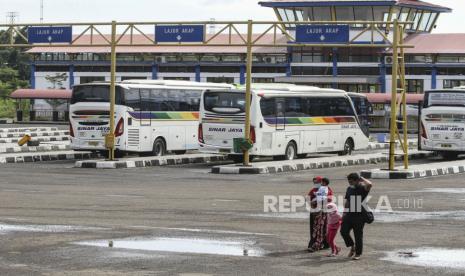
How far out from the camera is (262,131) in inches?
1378

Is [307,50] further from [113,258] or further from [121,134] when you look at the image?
[113,258]

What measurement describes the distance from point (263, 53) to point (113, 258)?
7725 centimetres

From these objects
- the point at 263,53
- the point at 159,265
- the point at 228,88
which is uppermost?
the point at 263,53

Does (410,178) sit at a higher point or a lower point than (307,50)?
lower

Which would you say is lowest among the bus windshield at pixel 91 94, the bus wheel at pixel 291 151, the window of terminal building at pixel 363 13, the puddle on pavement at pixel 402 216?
the puddle on pavement at pixel 402 216

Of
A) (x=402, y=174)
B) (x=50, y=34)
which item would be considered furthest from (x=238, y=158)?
(x=402, y=174)

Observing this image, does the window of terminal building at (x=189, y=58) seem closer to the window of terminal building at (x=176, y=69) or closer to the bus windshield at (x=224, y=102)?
the window of terminal building at (x=176, y=69)

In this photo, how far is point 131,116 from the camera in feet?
119

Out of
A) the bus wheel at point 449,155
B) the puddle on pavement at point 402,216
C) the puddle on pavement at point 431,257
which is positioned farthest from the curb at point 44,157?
the puddle on pavement at point 431,257

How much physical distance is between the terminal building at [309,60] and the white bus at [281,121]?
4339 cm

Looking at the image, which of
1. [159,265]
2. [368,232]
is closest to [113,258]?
[159,265]

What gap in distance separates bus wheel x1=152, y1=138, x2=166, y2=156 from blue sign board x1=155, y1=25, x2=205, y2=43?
11.9 ft

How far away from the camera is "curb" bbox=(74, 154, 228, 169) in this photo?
111 feet

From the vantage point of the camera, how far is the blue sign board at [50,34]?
1499 inches
